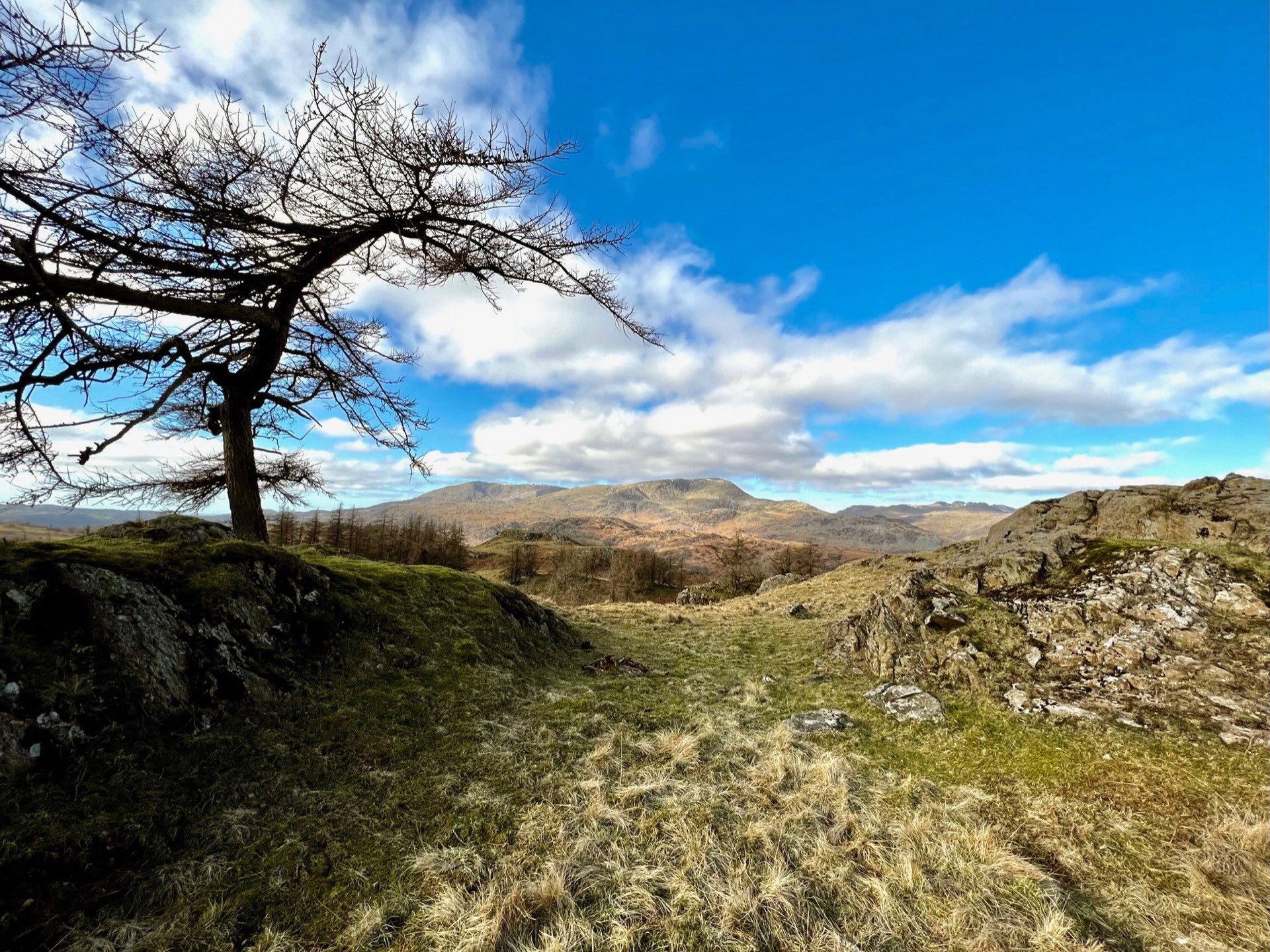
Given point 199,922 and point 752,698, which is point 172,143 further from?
point 752,698

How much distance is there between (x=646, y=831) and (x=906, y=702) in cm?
597

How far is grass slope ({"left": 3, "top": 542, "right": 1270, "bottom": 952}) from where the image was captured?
12.8ft

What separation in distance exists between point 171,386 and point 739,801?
28.7 feet

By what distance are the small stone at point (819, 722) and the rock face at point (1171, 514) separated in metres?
9.03

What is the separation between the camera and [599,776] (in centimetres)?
632

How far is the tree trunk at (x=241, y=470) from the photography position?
9742 millimetres

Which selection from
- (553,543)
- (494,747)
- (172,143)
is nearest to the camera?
(172,143)

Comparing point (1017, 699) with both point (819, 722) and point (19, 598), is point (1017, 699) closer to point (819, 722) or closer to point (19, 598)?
point (819, 722)

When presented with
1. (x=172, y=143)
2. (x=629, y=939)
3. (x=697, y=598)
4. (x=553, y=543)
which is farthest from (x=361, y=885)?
(x=553, y=543)

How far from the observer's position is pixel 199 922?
3.72m

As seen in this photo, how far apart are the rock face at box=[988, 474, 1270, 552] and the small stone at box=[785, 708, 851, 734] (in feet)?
29.6

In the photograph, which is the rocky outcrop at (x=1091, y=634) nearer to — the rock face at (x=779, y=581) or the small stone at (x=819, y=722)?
the small stone at (x=819, y=722)

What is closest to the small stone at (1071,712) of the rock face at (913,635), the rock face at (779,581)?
the rock face at (913,635)

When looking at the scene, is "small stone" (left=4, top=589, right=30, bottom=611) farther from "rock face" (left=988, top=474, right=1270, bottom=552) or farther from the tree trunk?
"rock face" (left=988, top=474, right=1270, bottom=552)
